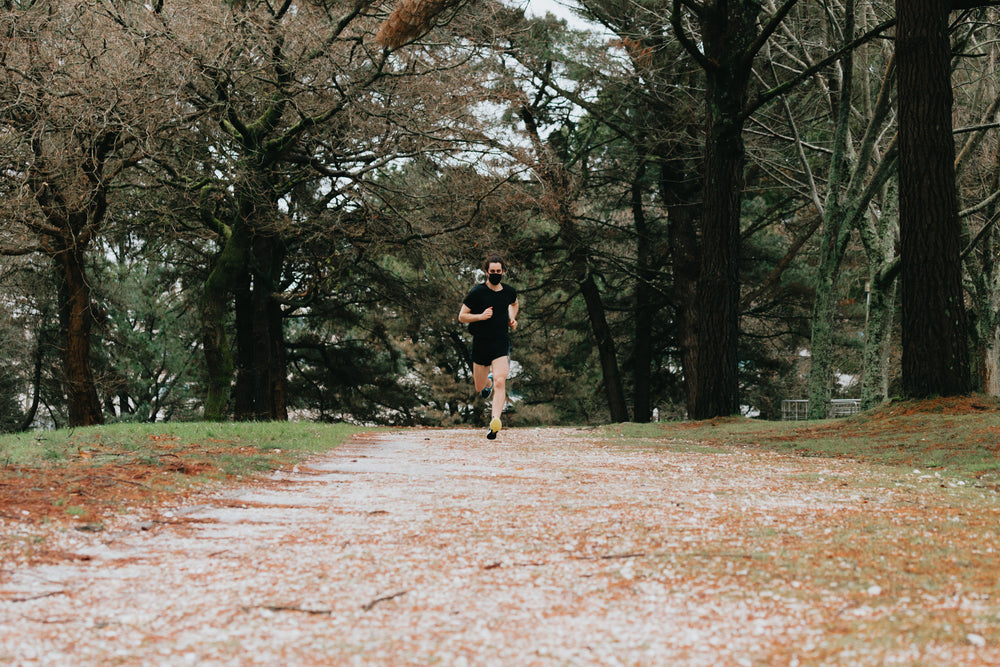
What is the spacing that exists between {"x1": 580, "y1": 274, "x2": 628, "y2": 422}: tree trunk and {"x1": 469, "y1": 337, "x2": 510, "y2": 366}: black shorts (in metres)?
16.0

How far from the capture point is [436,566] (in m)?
3.79

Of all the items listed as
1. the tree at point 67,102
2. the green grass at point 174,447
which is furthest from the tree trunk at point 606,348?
the green grass at point 174,447

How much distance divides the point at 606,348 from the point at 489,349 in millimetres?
16858

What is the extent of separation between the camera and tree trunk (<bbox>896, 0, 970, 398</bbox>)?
10.8m

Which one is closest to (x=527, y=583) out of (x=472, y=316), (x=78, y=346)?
(x=472, y=316)

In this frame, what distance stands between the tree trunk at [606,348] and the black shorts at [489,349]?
52.4 ft

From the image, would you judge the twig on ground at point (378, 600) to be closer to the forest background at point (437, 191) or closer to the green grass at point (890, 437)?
the green grass at point (890, 437)

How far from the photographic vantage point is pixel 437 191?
20828 mm

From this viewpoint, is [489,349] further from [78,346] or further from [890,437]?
[78,346]

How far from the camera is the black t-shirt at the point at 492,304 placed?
33.0ft

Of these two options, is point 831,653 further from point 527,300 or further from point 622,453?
point 527,300

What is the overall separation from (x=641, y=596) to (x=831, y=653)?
829 millimetres

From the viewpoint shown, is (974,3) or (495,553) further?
(974,3)

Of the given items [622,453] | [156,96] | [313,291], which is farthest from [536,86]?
[622,453]
